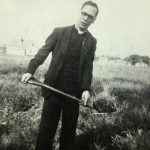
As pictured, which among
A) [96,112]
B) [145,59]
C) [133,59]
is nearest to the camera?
[96,112]

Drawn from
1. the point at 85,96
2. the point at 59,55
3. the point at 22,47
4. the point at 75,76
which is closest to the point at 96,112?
the point at 85,96

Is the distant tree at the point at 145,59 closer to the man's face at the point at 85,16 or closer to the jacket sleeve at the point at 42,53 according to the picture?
the man's face at the point at 85,16

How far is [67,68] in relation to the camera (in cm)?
183

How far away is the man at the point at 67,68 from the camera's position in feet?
5.99

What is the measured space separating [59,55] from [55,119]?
445 mm

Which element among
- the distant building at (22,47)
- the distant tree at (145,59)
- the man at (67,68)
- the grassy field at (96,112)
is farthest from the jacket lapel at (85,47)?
the distant tree at (145,59)

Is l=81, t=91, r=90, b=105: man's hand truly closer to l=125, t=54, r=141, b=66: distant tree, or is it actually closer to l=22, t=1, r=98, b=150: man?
l=22, t=1, r=98, b=150: man

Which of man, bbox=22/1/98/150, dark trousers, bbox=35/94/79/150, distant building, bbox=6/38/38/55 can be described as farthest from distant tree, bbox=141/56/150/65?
dark trousers, bbox=35/94/79/150

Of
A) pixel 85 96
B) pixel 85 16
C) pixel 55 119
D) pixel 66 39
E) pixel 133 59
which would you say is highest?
pixel 85 16

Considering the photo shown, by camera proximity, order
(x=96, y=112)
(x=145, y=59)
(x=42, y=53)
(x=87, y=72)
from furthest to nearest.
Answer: (x=145, y=59), (x=96, y=112), (x=87, y=72), (x=42, y=53)

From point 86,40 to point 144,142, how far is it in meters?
1.10

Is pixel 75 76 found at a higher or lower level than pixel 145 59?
lower

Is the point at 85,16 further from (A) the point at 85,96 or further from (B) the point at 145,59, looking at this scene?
(B) the point at 145,59

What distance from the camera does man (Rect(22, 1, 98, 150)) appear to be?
1826 millimetres
